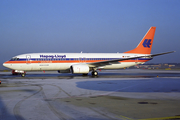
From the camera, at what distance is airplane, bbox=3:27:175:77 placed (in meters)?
30.3

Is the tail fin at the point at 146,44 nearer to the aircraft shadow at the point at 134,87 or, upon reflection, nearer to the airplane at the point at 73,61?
the airplane at the point at 73,61

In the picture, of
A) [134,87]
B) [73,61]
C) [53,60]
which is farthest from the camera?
[73,61]

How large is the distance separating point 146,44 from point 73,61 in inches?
591

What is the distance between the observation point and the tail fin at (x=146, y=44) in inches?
1476

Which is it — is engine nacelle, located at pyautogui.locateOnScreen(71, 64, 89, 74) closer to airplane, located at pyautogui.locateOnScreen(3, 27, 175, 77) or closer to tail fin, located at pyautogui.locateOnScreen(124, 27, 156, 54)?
airplane, located at pyautogui.locateOnScreen(3, 27, 175, 77)

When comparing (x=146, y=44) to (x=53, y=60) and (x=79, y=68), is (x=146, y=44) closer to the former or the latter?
(x=79, y=68)

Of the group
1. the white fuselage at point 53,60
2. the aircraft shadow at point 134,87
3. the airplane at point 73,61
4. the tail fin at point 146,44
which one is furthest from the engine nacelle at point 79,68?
the tail fin at point 146,44

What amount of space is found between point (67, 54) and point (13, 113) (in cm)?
2561

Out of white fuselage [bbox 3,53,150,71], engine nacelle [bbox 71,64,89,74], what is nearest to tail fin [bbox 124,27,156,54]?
white fuselage [bbox 3,53,150,71]

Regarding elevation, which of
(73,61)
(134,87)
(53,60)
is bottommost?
(134,87)

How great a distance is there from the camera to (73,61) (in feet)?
107

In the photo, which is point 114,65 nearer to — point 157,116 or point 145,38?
point 145,38

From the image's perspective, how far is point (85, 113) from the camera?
7551mm

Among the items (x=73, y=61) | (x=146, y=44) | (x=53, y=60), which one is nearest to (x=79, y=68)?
(x=73, y=61)
